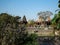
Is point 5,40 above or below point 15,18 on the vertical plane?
below

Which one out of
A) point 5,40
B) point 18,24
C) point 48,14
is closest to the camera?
point 5,40

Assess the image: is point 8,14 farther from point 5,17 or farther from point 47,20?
point 47,20

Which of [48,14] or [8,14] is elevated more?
[48,14]

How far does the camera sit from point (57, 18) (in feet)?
56.0

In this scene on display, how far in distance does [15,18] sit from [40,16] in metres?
51.5

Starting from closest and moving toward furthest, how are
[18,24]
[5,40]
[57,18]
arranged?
[5,40], [18,24], [57,18]

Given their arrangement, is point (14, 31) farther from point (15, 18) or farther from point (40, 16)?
point (40, 16)

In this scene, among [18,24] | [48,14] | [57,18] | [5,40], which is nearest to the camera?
[5,40]

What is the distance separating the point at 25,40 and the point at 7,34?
1.17m

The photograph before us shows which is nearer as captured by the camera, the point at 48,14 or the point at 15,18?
the point at 15,18

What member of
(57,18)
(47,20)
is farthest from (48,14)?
(57,18)

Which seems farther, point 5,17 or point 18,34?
point 5,17

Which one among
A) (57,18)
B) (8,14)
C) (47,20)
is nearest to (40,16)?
(47,20)

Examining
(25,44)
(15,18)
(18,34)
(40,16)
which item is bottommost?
(25,44)
